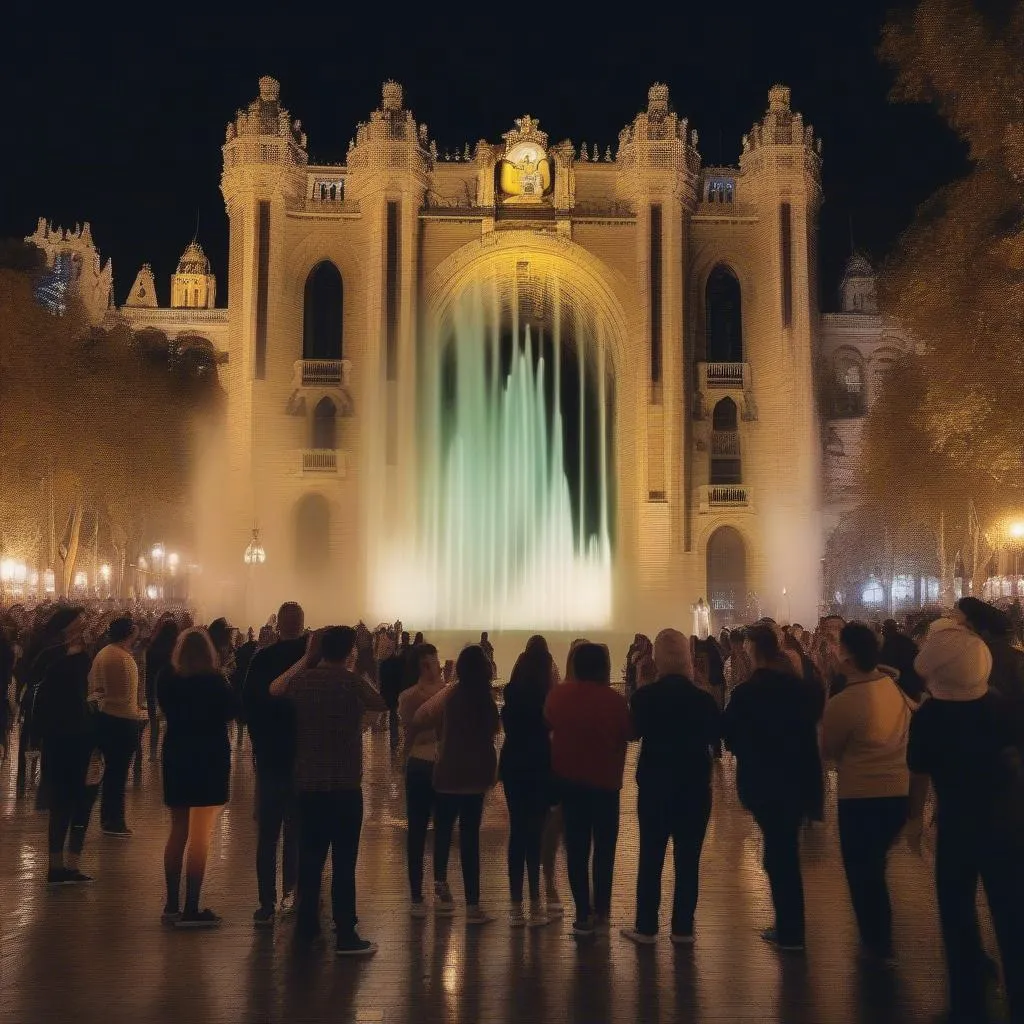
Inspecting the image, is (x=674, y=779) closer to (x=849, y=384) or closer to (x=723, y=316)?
(x=723, y=316)

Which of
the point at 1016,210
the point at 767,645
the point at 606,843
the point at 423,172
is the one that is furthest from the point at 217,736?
the point at 423,172

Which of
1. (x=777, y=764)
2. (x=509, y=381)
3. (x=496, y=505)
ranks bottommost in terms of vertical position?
(x=777, y=764)

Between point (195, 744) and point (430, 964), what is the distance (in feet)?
6.66

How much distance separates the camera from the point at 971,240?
2008cm

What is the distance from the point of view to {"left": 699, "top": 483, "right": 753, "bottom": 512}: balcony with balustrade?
43781mm

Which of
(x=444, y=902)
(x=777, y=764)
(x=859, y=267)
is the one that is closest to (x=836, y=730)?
(x=777, y=764)

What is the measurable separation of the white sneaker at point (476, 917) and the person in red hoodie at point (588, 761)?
2.01 feet

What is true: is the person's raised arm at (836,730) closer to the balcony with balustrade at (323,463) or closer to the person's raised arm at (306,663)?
the person's raised arm at (306,663)

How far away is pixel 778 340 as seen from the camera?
44406mm

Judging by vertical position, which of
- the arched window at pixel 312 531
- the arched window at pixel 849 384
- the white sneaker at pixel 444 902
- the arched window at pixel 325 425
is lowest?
the white sneaker at pixel 444 902

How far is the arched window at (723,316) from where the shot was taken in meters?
46.7

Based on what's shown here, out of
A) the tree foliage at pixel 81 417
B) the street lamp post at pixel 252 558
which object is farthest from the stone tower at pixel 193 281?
the street lamp post at pixel 252 558

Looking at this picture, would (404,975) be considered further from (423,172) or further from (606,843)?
(423,172)

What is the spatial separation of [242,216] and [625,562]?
18.9 metres
